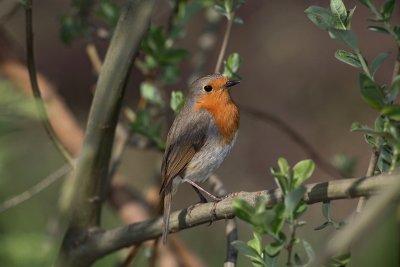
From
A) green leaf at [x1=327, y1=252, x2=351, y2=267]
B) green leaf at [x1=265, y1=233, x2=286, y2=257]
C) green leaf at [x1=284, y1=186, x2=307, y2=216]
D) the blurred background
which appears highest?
green leaf at [x1=284, y1=186, x2=307, y2=216]

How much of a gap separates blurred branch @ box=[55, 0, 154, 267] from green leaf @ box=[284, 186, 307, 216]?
885 millimetres

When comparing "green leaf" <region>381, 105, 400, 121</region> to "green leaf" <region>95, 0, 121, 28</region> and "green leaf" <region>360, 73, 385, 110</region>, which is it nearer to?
"green leaf" <region>360, 73, 385, 110</region>

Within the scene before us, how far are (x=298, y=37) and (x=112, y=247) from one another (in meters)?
7.37

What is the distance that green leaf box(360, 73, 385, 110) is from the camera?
5.29 feet

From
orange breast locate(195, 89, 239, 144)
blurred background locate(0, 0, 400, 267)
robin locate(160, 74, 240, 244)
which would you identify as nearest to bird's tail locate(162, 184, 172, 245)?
robin locate(160, 74, 240, 244)

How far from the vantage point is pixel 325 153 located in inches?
340

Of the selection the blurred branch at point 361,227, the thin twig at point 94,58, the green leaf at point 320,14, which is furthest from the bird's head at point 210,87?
the blurred branch at point 361,227

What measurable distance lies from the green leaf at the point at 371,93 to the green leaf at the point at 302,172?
0.21 m

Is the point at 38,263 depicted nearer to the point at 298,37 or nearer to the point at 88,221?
the point at 88,221

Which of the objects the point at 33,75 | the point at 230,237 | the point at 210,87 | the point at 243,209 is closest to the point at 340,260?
the point at 243,209

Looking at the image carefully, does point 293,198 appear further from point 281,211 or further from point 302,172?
point 302,172

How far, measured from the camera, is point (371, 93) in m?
1.63

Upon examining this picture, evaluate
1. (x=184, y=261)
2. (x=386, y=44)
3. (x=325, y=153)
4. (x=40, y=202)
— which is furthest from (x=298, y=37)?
(x=184, y=261)

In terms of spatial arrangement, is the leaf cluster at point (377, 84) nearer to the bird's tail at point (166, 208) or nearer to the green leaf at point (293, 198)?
the green leaf at point (293, 198)
